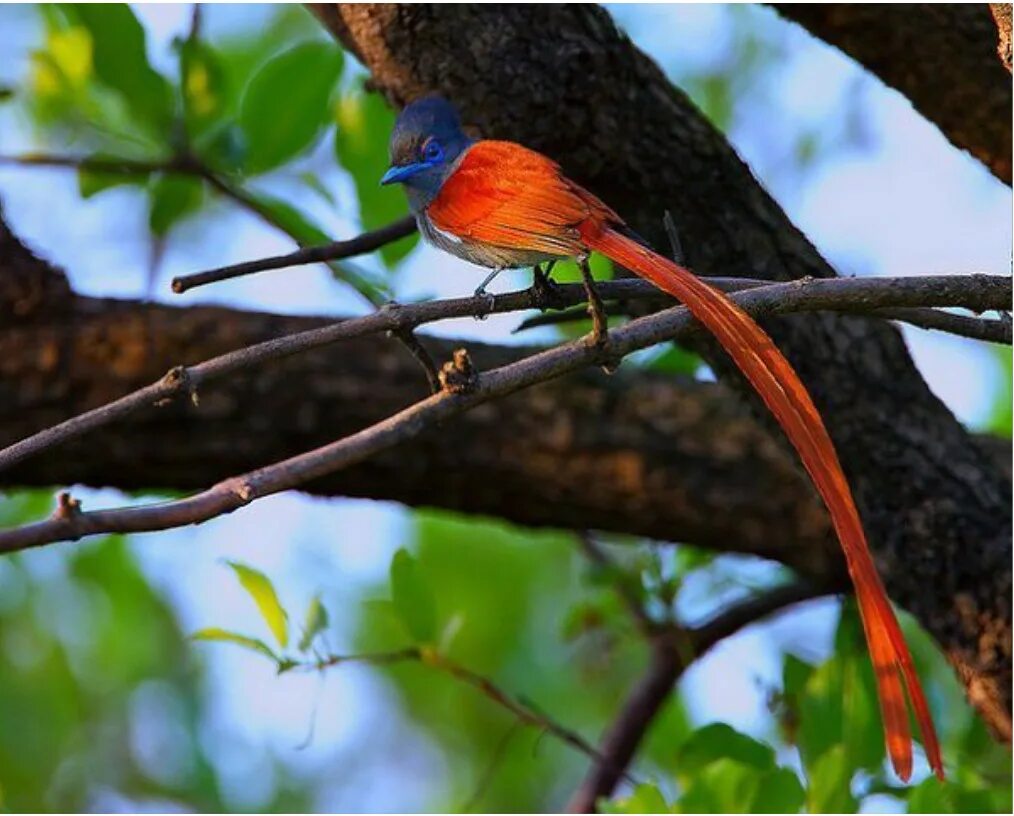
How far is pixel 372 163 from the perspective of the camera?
114 inches

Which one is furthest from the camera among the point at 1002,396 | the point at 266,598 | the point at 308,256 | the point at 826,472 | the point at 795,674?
the point at 1002,396

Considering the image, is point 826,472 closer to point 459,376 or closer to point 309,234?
point 459,376

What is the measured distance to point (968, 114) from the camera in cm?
263

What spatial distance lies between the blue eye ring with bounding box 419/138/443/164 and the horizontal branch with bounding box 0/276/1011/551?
0.39 meters

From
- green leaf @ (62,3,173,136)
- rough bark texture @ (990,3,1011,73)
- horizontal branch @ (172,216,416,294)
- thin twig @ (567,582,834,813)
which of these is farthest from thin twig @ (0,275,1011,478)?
thin twig @ (567,582,834,813)

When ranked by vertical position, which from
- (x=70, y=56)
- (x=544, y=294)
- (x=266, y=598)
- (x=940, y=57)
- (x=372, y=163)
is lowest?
(x=266, y=598)

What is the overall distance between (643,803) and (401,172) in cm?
92

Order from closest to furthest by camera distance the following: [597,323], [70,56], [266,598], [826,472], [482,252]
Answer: [826,472], [597,323], [482,252], [266,598], [70,56]

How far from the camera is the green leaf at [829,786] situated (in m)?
2.29

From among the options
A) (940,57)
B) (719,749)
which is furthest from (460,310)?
(940,57)

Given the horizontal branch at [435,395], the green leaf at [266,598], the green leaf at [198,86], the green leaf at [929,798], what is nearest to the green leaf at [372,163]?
the green leaf at [198,86]

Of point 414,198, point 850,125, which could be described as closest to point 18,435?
point 414,198

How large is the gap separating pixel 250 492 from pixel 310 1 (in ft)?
4.21

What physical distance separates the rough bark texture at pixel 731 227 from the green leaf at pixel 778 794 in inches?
18.4
